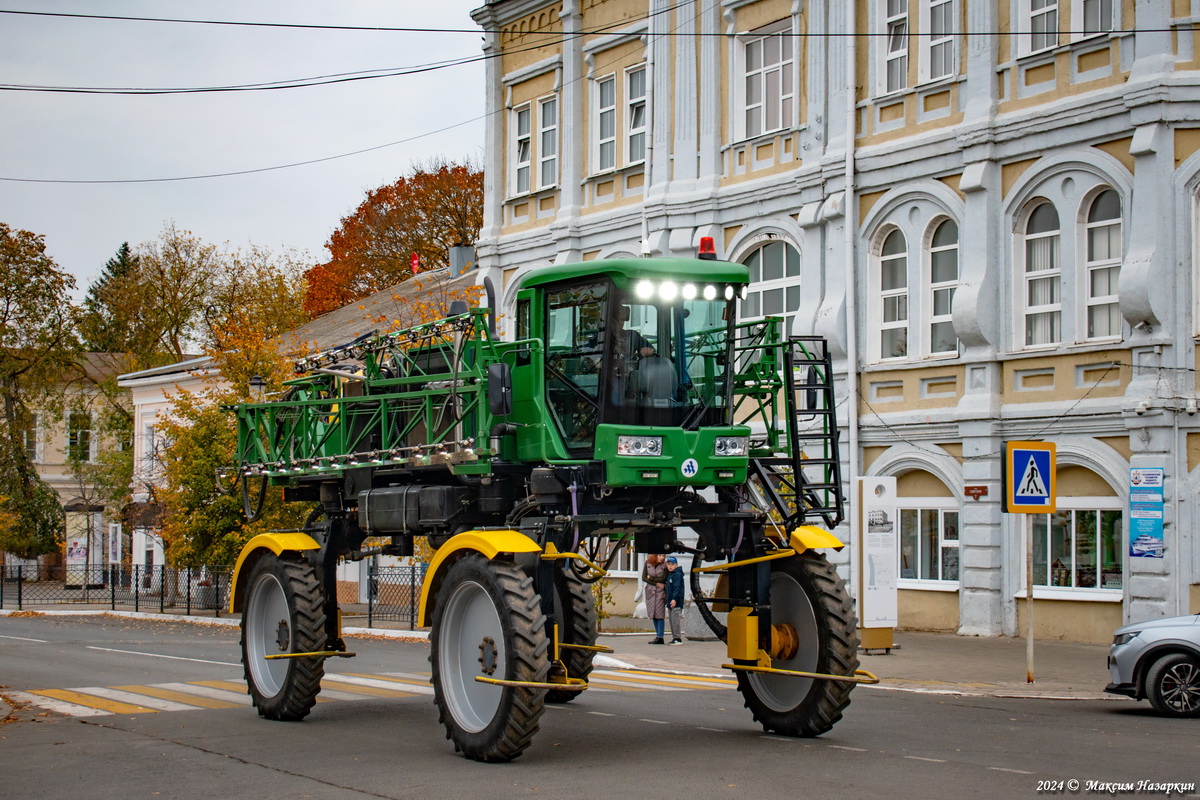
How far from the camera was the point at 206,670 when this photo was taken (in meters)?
20.7

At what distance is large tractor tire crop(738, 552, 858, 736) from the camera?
12.0 m

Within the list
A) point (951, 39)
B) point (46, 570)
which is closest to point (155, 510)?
point (46, 570)

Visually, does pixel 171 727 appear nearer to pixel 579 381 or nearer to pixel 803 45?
pixel 579 381

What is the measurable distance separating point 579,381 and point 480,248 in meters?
25.4

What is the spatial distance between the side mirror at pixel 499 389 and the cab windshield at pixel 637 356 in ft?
2.59

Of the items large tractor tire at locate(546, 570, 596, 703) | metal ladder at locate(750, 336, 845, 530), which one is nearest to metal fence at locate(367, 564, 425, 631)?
large tractor tire at locate(546, 570, 596, 703)

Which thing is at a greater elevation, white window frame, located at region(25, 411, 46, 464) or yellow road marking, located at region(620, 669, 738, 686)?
white window frame, located at region(25, 411, 46, 464)

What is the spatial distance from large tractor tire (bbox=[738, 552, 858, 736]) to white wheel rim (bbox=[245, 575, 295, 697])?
4.74 metres

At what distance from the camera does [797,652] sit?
490 inches

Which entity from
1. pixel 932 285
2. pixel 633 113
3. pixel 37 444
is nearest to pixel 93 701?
pixel 932 285

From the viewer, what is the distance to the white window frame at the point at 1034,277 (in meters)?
24.5

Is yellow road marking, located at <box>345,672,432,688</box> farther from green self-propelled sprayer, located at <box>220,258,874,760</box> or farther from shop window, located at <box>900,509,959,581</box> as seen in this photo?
shop window, located at <box>900,509,959,581</box>

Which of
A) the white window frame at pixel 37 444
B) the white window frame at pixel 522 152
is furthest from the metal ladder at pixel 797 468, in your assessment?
the white window frame at pixel 37 444

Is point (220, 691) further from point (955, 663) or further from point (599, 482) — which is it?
point (955, 663)
